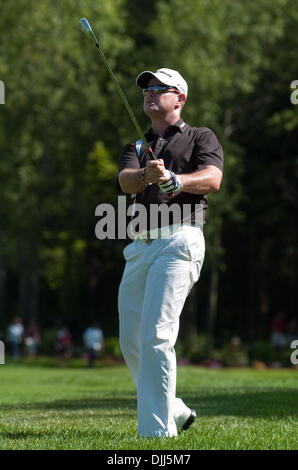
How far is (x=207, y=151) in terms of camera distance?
6.70 meters

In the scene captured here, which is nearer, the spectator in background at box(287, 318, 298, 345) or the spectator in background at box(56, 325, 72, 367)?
the spectator in background at box(56, 325, 72, 367)

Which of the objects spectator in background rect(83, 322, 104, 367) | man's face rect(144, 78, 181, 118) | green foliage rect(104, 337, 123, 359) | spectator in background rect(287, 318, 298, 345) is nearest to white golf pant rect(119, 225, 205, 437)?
man's face rect(144, 78, 181, 118)

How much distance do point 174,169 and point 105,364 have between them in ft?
93.9

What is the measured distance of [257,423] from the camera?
318 inches

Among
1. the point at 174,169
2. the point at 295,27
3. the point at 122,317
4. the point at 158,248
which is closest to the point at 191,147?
the point at 174,169

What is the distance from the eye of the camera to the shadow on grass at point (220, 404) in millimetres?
9534

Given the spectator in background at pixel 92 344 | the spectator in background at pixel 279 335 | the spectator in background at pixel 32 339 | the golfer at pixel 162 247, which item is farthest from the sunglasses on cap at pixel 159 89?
the spectator in background at pixel 32 339

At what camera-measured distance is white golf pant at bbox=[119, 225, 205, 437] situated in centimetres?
638

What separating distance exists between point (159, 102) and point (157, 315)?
165 cm

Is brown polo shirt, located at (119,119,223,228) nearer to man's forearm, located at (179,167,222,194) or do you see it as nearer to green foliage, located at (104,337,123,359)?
man's forearm, located at (179,167,222,194)

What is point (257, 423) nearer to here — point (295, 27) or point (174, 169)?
point (174, 169)

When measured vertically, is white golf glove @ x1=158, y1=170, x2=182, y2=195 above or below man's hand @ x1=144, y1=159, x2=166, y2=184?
below

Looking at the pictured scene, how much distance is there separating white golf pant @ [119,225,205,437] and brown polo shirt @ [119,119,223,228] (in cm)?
24

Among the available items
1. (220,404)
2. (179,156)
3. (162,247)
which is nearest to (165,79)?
(179,156)
